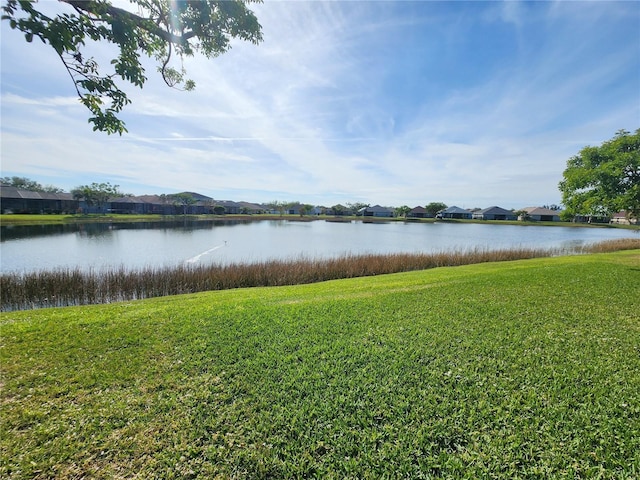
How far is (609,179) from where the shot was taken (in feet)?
32.5

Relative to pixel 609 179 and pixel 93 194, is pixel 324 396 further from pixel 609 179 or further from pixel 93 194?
pixel 93 194

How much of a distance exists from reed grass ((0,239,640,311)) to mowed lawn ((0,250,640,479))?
17.3ft

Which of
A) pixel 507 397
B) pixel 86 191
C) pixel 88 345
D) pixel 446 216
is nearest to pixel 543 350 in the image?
pixel 507 397

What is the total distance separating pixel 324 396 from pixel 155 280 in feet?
31.9

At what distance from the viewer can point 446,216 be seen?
9488 cm

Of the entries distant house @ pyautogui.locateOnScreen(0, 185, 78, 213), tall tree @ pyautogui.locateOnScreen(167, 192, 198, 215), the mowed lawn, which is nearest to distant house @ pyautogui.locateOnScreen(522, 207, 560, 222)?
tall tree @ pyautogui.locateOnScreen(167, 192, 198, 215)

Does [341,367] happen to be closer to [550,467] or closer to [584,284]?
[550,467]

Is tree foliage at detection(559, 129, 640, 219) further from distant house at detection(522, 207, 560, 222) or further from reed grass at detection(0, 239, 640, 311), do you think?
distant house at detection(522, 207, 560, 222)

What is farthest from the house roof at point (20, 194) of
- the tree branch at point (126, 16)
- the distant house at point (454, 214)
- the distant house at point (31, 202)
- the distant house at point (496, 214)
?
the distant house at point (496, 214)

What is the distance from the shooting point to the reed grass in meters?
9.43

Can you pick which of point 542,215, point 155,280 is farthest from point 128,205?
point 542,215

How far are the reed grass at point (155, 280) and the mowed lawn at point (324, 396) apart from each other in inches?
207

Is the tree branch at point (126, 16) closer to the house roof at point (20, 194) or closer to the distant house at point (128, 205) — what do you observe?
the house roof at point (20, 194)

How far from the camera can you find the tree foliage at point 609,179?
9750 millimetres
